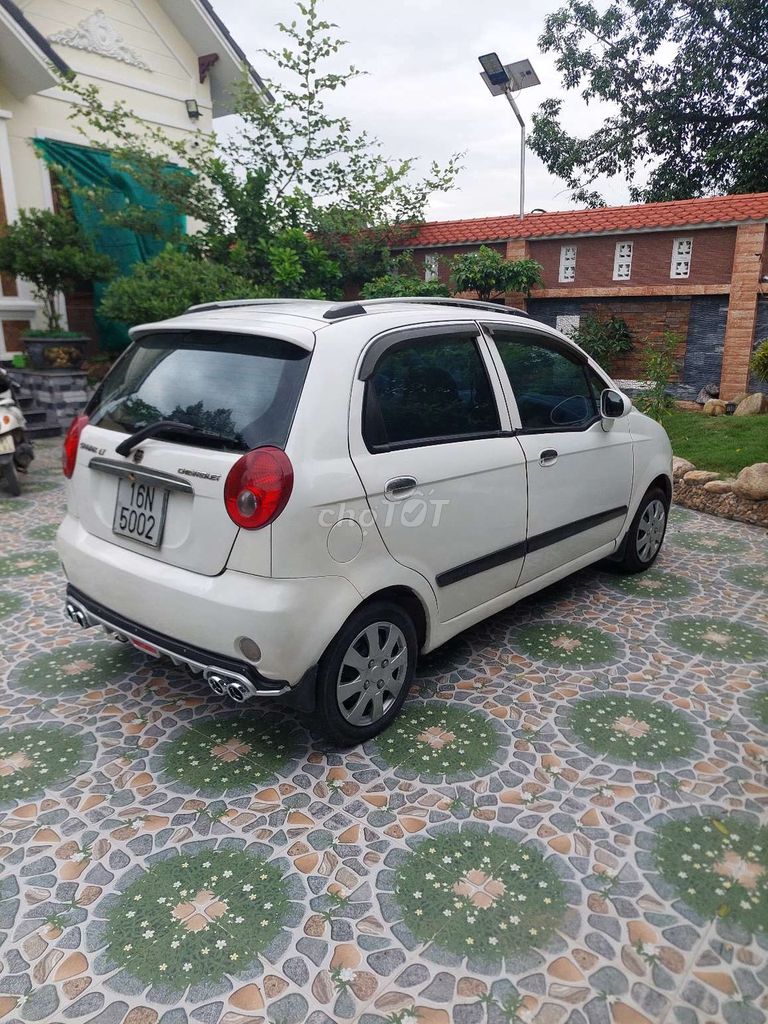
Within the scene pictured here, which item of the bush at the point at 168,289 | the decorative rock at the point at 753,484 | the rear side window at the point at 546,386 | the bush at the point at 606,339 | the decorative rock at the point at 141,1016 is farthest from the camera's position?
the bush at the point at 606,339

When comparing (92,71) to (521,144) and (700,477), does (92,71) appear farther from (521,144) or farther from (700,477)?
(700,477)

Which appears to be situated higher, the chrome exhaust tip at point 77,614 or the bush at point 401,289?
the bush at point 401,289

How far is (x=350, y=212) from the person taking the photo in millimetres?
11352

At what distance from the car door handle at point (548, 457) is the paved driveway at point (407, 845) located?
985 millimetres

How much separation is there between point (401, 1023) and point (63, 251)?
30.8ft

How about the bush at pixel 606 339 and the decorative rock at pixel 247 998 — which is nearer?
the decorative rock at pixel 247 998

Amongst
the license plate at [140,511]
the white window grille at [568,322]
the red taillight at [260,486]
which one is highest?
the white window grille at [568,322]

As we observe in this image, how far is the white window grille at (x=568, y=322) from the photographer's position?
41.8 feet

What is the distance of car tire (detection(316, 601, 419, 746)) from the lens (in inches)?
102

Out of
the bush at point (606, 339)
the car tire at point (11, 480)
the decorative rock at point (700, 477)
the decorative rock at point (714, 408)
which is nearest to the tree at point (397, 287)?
the bush at point (606, 339)

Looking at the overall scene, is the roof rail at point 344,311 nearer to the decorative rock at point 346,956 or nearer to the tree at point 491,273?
the decorative rock at point 346,956

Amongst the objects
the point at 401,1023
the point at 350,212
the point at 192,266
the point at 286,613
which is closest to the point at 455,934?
the point at 401,1023

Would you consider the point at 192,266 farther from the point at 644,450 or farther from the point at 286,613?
the point at 286,613

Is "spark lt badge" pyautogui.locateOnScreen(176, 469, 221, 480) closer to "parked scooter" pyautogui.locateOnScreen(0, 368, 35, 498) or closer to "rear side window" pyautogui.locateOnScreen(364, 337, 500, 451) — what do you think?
"rear side window" pyautogui.locateOnScreen(364, 337, 500, 451)
